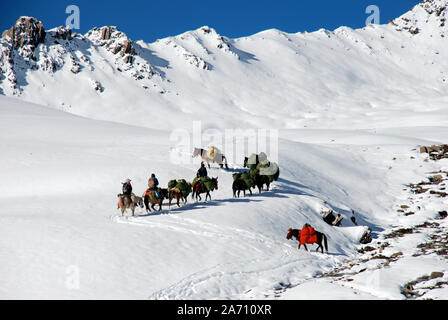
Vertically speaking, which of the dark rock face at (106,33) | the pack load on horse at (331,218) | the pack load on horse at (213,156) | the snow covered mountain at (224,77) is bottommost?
the pack load on horse at (331,218)

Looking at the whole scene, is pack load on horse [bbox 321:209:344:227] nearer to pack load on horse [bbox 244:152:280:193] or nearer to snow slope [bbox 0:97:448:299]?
snow slope [bbox 0:97:448:299]

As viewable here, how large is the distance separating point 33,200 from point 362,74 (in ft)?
452

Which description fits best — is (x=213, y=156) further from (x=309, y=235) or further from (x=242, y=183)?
(x=309, y=235)

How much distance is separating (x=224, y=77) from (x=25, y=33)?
6390 centimetres

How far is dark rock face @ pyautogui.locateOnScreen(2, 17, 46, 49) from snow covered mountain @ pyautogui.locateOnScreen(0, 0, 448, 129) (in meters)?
0.29

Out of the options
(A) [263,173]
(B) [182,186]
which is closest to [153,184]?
(B) [182,186]

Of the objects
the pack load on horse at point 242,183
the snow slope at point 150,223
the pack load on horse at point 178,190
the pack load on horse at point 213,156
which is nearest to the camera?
the snow slope at point 150,223

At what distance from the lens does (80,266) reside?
481 inches

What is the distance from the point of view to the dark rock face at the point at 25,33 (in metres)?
107

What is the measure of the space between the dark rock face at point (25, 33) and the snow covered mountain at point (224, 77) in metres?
0.29

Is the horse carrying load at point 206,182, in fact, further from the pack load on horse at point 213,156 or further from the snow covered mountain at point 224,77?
the snow covered mountain at point 224,77

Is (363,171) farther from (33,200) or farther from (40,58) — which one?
(40,58)

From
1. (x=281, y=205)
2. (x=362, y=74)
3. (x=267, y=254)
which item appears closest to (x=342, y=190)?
(x=281, y=205)

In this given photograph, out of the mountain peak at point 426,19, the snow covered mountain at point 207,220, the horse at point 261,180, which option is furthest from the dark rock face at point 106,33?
the mountain peak at point 426,19
